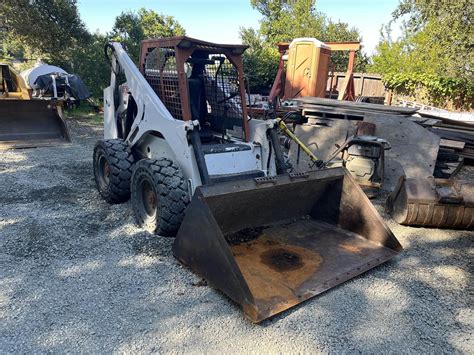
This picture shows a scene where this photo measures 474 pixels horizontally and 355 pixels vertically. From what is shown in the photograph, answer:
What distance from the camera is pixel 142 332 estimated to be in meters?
2.58

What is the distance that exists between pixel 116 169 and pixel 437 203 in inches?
149

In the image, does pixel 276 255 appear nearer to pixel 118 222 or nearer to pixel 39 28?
pixel 118 222

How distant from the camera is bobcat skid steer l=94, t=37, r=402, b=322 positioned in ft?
10.0

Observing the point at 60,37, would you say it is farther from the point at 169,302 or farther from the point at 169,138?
the point at 169,302

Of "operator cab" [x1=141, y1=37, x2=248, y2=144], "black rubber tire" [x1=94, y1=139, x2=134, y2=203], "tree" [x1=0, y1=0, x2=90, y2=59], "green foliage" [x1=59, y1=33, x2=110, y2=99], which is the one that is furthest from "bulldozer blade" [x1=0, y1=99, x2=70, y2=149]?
"green foliage" [x1=59, y1=33, x2=110, y2=99]

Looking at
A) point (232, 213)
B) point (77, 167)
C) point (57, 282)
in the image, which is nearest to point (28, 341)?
point (57, 282)

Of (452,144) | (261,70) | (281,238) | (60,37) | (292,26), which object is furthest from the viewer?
(292,26)

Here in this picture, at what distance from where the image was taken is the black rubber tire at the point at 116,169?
15.1 feet

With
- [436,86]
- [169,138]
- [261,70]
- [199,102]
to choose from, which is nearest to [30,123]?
[199,102]

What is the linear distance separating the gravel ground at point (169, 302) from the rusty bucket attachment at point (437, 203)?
0.66ft

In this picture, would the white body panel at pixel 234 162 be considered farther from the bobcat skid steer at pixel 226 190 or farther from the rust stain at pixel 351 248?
the rust stain at pixel 351 248

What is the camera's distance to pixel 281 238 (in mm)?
3848

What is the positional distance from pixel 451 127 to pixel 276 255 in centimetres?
572

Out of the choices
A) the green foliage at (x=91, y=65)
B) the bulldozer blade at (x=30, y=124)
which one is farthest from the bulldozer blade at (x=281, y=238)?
the green foliage at (x=91, y=65)
